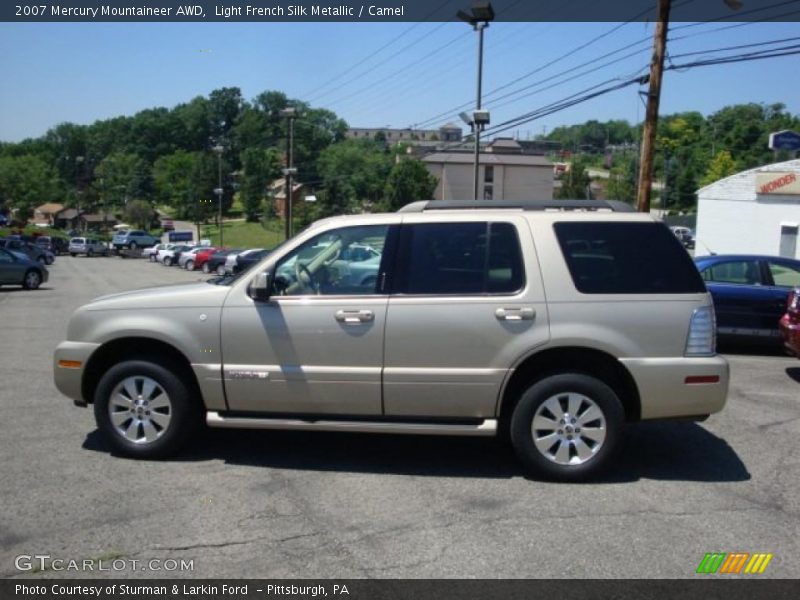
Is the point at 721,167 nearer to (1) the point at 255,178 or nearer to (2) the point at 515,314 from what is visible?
(1) the point at 255,178

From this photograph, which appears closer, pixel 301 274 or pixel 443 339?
pixel 443 339

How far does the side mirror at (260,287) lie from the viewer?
5.76 metres

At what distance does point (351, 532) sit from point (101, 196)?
13870 centimetres

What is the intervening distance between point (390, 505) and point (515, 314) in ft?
5.33

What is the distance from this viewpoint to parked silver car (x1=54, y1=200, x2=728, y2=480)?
18.4 feet

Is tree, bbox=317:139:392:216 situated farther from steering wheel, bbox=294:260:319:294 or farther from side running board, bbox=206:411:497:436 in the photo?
side running board, bbox=206:411:497:436

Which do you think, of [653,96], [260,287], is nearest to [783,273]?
[653,96]

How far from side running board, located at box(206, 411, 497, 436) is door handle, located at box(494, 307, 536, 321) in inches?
30.4

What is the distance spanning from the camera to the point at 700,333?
561 cm

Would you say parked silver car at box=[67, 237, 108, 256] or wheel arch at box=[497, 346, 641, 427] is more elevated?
wheel arch at box=[497, 346, 641, 427]

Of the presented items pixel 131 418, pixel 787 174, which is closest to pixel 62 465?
pixel 131 418

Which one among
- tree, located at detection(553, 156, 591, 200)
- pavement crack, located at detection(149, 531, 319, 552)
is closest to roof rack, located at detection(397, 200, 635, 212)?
pavement crack, located at detection(149, 531, 319, 552)
